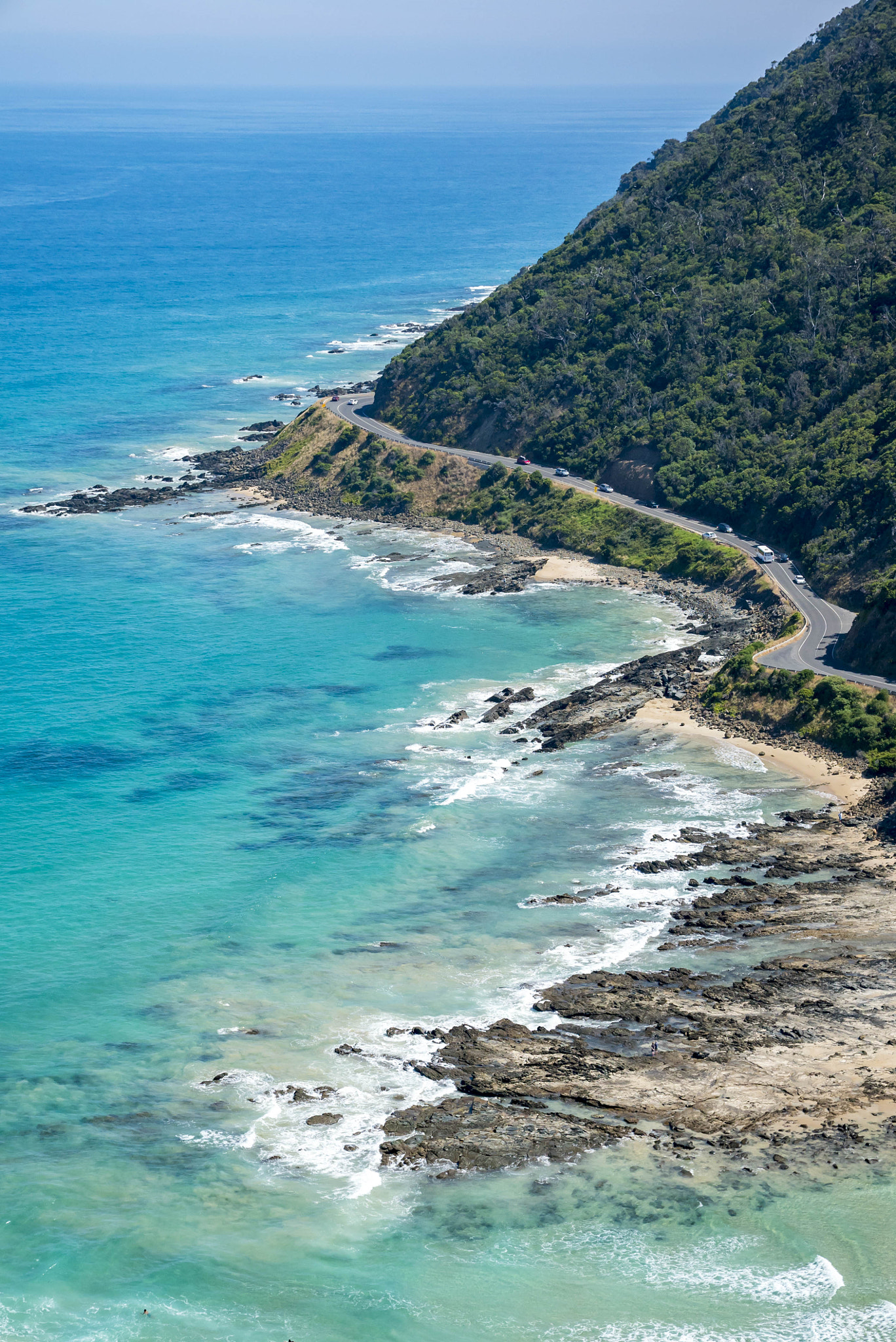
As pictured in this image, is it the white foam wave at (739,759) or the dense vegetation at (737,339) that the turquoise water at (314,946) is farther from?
the dense vegetation at (737,339)

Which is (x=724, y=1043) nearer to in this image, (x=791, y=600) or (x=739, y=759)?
(x=739, y=759)

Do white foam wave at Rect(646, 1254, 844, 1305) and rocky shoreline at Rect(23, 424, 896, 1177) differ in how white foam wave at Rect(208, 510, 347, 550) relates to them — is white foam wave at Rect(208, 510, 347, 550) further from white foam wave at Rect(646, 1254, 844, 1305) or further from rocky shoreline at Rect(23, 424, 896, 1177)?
white foam wave at Rect(646, 1254, 844, 1305)

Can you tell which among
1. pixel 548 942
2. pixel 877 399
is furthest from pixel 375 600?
pixel 548 942

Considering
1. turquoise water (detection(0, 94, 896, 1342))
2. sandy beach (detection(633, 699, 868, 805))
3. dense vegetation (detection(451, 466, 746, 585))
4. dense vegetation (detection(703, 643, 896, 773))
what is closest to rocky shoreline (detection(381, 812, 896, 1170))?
turquoise water (detection(0, 94, 896, 1342))

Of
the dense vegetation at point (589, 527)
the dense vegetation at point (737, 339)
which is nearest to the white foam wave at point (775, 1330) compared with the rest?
the dense vegetation at point (737, 339)

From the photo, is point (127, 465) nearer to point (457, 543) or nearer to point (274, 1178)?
point (457, 543)
